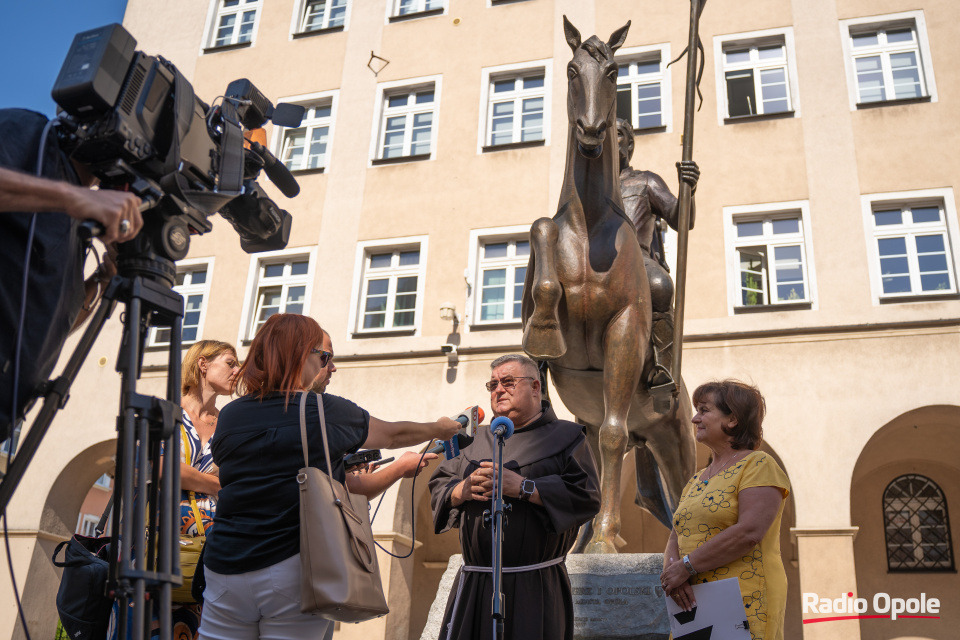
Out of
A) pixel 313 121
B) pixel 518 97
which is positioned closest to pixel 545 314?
pixel 518 97

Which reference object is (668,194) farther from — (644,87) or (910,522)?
Result: (910,522)

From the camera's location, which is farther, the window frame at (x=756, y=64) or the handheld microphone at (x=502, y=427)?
the window frame at (x=756, y=64)

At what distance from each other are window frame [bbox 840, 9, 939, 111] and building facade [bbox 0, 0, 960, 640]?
34 millimetres

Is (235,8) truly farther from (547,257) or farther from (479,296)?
(547,257)

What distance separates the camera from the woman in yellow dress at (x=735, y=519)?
3178 mm

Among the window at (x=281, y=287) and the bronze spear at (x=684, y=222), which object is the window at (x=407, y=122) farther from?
the bronze spear at (x=684, y=222)

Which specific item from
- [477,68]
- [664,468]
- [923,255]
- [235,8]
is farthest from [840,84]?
[235,8]

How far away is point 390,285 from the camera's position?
1482 centimetres

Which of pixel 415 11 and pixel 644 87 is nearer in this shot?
pixel 644 87

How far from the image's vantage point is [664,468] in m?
5.81

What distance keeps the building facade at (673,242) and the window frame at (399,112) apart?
0.05 metres

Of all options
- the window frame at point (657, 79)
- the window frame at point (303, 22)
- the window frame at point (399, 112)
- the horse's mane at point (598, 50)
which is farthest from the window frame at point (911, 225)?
the window frame at point (303, 22)

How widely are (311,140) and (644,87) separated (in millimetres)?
5928

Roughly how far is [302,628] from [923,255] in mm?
12059
